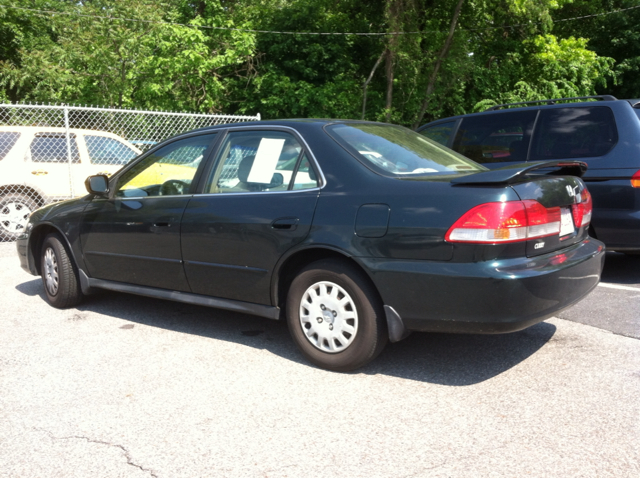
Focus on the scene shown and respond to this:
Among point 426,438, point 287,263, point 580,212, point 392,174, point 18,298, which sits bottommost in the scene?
point 18,298

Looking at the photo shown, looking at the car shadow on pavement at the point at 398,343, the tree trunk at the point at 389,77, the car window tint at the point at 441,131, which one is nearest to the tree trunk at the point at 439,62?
the tree trunk at the point at 389,77

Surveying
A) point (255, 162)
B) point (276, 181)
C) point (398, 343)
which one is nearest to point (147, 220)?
point (255, 162)

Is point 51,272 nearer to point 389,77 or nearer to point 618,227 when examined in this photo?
point 618,227

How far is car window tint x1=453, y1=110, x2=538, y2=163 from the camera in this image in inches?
263

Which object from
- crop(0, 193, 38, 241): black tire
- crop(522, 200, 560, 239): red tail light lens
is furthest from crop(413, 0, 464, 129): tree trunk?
crop(522, 200, 560, 239): red tail light lens

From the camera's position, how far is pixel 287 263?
161 inches

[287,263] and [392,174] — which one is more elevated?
[392,174]

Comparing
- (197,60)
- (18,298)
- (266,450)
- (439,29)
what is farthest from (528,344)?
(439,29)

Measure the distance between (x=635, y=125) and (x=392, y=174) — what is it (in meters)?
3.35

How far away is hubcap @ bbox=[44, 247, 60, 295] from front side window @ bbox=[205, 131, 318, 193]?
2.00 metres

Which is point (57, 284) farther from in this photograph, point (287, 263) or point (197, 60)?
point (197, 60)

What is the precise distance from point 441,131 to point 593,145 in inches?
73.1

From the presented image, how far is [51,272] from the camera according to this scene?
576 centimetres

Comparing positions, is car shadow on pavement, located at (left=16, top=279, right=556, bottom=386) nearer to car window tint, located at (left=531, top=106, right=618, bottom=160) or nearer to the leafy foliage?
car window tint, located at (left=531, top=106, right=618, bottom=160)
